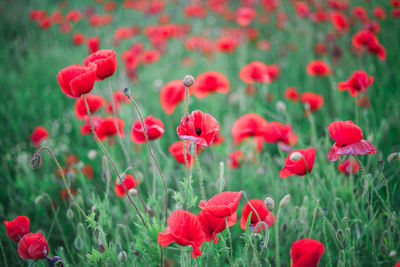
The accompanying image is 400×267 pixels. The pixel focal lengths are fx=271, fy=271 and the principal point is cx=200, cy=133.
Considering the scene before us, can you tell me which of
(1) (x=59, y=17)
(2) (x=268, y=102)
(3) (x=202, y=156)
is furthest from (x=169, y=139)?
(1) (x=59, y=17)

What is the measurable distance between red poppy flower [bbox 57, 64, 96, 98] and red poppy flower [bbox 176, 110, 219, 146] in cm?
36

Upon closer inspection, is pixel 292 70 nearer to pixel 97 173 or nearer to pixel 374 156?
pixel 374 156

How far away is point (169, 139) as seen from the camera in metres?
2.29

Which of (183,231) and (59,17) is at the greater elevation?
(59,17)

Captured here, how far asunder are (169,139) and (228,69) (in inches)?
63.5

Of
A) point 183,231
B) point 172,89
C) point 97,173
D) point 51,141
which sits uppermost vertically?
point 172,89

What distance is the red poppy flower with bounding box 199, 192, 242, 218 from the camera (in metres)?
0.77

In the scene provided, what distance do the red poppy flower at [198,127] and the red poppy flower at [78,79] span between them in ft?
1.17

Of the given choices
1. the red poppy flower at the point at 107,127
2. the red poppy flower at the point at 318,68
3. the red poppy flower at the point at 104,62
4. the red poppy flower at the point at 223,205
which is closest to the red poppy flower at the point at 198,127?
the red poppy flower at the point at 223,205

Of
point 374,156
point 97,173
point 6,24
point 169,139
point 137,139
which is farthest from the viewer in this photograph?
point 6,24

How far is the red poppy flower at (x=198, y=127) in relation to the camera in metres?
0.87

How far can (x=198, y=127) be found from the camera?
3.10 feet

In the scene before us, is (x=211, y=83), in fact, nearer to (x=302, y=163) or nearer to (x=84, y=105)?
(x=84, y=105)

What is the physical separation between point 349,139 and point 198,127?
53cm
